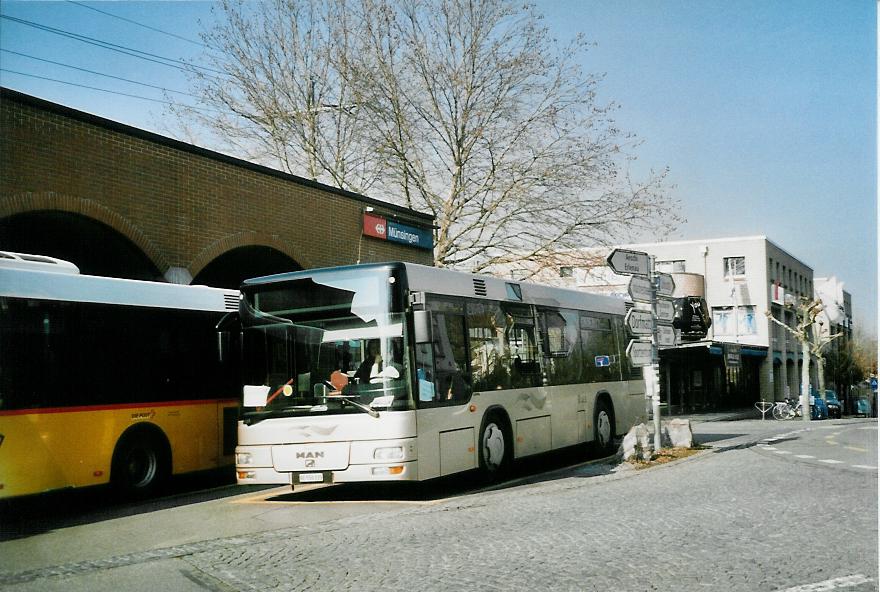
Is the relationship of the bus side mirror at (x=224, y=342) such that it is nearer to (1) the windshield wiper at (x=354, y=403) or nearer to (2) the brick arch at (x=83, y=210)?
(1) the windshield wiper at (x=354, y=403)

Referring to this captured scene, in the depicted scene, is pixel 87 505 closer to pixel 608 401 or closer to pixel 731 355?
pixel 608 401

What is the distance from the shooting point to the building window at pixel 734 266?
64125 millimetres

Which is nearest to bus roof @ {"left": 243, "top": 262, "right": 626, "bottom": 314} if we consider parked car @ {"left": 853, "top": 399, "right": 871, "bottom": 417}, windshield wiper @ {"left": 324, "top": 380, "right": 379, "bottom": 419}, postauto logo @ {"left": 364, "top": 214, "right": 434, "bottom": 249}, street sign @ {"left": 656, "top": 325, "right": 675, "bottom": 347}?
street sign @ {"left": 656, "top": 325, "right": 675, "bottom": 347}

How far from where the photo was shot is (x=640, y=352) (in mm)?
14828

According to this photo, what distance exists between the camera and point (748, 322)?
209ft

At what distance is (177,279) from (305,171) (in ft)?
52.5

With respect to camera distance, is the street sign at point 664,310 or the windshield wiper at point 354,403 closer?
the windshield wiper at point 354,403

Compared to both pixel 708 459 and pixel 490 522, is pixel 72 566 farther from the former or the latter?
pixel 708 459

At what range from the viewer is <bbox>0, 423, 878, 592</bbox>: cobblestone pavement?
245 inches

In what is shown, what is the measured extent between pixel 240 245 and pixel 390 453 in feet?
30.1

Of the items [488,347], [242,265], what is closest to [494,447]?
[488,347]

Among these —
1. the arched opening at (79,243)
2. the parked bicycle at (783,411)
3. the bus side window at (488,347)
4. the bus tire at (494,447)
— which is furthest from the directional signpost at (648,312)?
the parked bicycle at (783,411)

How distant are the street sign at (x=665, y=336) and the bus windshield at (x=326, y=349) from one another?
6622 mm

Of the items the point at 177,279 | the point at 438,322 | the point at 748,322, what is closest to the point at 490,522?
the point at 438,322
